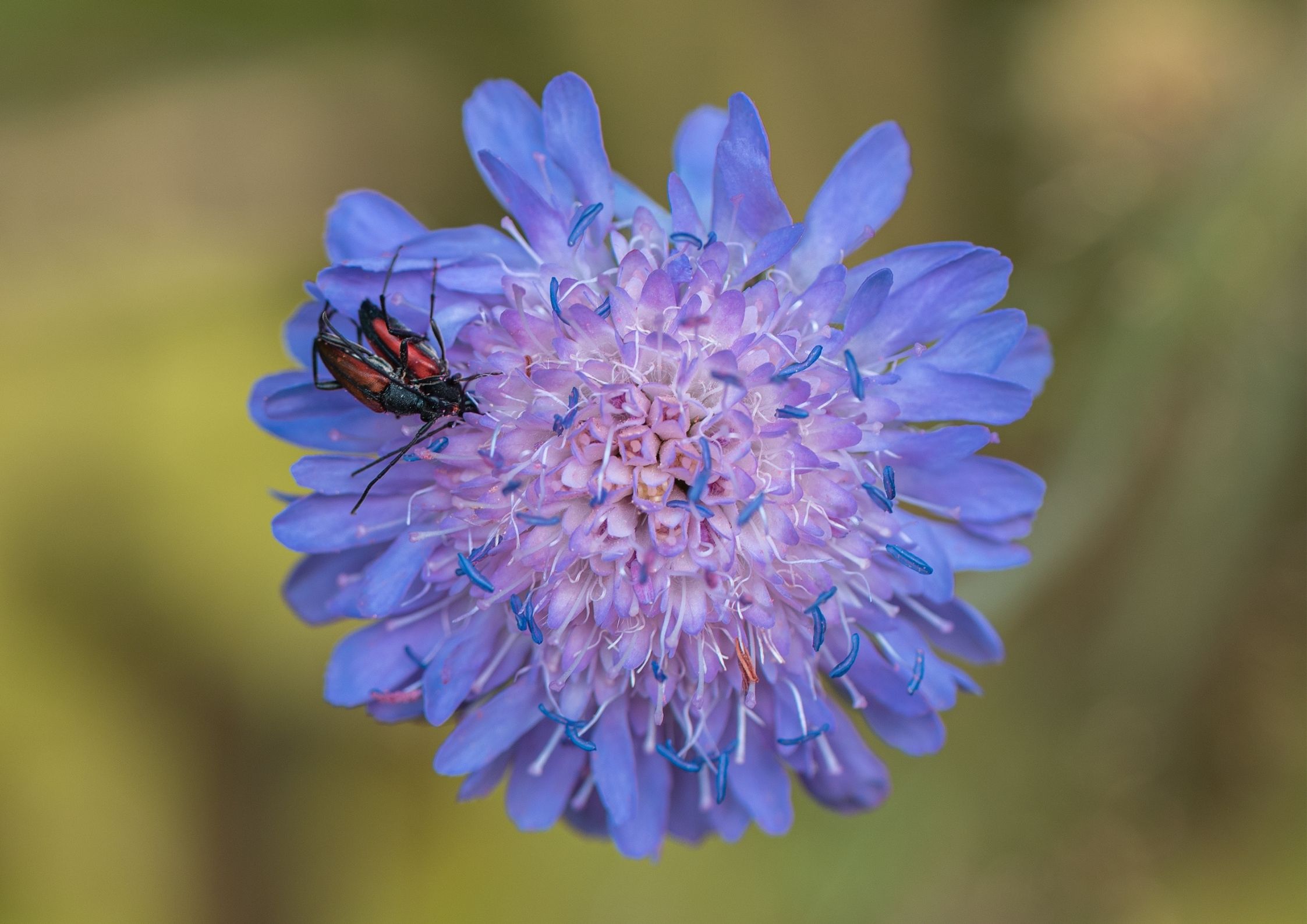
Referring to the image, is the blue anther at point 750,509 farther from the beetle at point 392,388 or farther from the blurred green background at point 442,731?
the blurred green background at point 442,731

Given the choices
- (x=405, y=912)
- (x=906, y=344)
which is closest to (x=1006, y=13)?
(x=906, y=344)

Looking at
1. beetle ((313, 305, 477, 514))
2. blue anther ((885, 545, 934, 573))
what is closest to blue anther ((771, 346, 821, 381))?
blue anther ((885, 545, 934, 573))

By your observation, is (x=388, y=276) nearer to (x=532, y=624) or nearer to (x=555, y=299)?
(x=555, y=299)

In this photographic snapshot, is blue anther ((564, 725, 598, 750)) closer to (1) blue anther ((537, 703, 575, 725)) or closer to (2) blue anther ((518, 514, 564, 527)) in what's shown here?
(1) blue anther ((537, 703, 575, 725))

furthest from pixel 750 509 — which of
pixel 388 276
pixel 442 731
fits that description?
pixel 442 731

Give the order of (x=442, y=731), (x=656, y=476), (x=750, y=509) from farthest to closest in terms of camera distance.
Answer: (x=442, y=731), (x=656, y=476), (x=750, y=509)
